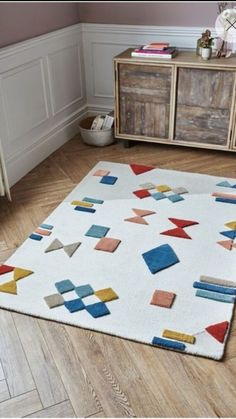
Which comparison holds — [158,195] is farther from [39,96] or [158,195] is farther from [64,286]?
[39,96]

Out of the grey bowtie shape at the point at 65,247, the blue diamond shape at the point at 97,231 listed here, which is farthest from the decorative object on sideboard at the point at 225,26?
the grey bowtie shape at the point at 65,247

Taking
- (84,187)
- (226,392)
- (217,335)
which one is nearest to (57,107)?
(84,187)

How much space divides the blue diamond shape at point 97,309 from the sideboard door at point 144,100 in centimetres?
166

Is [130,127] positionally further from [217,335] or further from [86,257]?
[217,335]

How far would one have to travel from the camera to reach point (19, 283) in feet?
6.58

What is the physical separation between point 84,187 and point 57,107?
867mm

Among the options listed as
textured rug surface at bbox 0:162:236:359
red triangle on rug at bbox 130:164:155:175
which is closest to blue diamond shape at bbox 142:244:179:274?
textured rug surface at bbox 0:162:236:359

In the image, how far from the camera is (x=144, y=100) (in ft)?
10.2

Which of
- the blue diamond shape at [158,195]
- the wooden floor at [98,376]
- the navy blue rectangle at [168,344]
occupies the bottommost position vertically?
the wooden floor at [98,376]

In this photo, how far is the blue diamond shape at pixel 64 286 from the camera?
1.95 m

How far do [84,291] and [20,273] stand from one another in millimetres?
335

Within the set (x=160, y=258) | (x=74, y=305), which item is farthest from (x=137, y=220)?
(x=74, y=305)

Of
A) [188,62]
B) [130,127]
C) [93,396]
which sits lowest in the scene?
[93,396]

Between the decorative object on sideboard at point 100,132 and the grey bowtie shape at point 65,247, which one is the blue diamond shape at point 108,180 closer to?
the decorative object on sideboard at point 100,132
